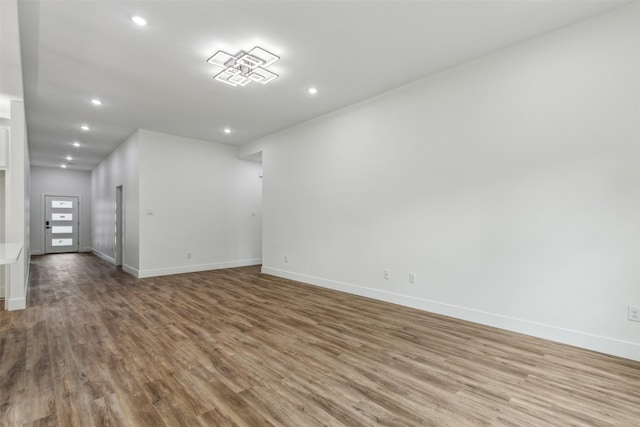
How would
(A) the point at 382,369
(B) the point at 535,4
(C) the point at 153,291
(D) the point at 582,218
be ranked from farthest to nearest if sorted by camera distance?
(C) the point at 153,291
(D) the point at 582,218
(B) the point at 535,4
(A) the point at 382,369

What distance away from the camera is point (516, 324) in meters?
3.15

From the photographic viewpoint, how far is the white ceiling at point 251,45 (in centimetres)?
265

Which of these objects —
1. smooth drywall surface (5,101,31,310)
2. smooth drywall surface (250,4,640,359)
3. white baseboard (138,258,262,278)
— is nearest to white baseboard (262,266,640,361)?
smooth drywall surface (250,4,640,359)

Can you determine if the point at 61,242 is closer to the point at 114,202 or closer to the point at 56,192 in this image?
the point at 56,192

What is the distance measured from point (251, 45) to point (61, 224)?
11584 mm

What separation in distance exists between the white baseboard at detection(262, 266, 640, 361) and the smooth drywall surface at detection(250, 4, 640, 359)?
0.04 feet

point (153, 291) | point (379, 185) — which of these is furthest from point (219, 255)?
point (379, 185)

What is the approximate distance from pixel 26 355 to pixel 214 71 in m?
3.46

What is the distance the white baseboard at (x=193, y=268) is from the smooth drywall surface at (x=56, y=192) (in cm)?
721

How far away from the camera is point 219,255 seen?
7.22 metres

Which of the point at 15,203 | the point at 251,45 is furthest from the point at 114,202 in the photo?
the point at 251,45

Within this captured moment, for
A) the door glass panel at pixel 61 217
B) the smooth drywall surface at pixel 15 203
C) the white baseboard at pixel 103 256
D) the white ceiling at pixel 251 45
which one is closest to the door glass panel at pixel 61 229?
the door glass panel at pixel 61 217

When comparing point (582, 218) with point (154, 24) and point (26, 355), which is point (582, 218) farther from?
point (26, 355)

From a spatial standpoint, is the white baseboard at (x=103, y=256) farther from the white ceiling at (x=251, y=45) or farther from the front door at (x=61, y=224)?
the white ceiling at (x=251, y=45)
